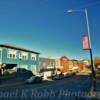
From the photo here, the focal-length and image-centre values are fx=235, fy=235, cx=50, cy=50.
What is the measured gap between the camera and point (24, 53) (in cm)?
5847

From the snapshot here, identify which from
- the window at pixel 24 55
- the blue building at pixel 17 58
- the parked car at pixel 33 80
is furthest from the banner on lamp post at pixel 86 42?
the window at pixel 24 55

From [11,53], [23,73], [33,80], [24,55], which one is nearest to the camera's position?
[33,80]

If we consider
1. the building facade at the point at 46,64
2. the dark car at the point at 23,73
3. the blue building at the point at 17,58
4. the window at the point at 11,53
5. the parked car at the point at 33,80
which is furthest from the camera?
the building facade at the point at 46,64

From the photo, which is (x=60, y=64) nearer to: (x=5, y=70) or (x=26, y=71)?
(x=26, y=71)

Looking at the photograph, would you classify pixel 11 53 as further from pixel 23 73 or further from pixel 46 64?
pixel 46 64

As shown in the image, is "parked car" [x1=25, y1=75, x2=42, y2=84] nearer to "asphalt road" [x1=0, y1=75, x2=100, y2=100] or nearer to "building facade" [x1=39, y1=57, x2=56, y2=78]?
"asphalt road" [x1=0, y1=75, x2=100, y2=100]

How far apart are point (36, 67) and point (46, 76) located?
531cm

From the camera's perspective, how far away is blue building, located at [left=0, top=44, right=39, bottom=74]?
49.9 meters

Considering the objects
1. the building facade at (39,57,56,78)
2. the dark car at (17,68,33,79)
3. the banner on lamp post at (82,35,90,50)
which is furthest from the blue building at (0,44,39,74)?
the banner on lamp post at (82,35,90,50)

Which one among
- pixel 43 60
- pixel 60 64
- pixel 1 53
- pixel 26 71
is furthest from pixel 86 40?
pixel 60 64

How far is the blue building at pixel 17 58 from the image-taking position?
4991 centimetres

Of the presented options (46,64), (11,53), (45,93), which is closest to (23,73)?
(11,53)

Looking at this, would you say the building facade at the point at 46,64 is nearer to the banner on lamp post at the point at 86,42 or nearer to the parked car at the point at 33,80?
the parked car at the point at 33,80

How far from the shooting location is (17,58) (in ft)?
181
